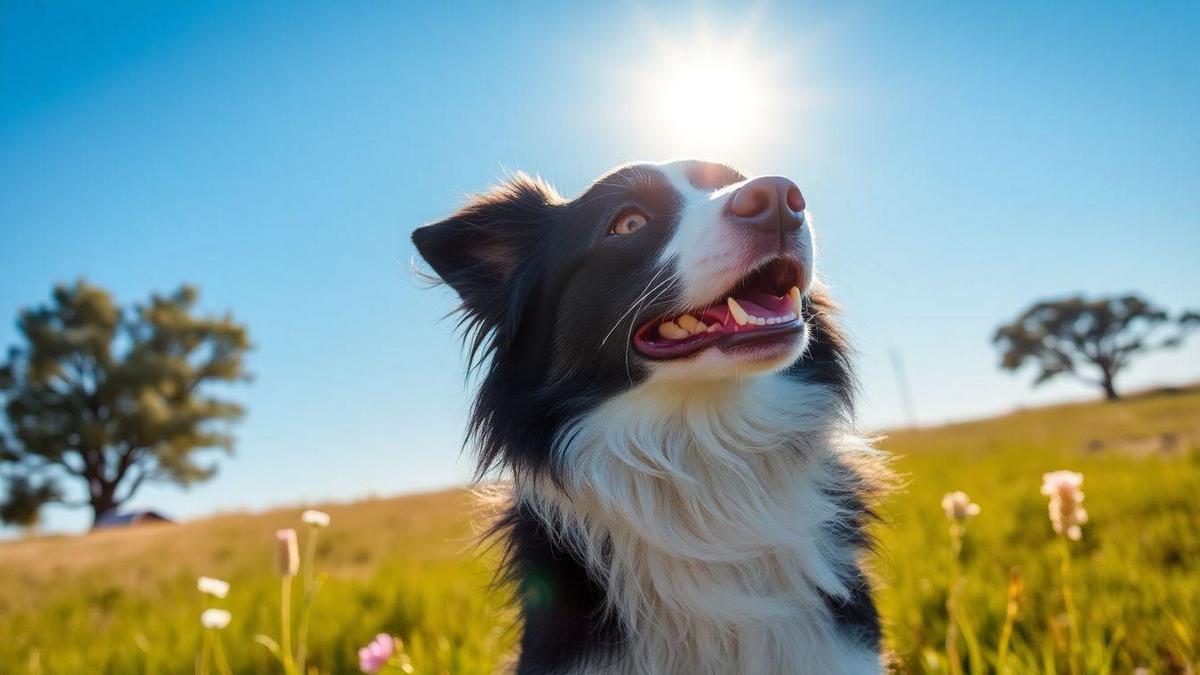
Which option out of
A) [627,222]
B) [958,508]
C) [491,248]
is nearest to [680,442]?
[627,222]

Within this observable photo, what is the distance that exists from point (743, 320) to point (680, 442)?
0.53 metres

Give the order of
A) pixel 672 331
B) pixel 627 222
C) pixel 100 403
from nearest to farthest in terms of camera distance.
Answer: pixel 672 331 < pixel 627 222 < pixel 100 403

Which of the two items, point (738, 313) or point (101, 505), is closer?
point (738, 313)

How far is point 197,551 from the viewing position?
39.8ft

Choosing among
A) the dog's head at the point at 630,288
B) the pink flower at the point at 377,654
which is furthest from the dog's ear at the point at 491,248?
the pink flower at the point at 377,654

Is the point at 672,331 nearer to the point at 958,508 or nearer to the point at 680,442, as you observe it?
the point at 680,442

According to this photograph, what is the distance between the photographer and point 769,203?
217 cm

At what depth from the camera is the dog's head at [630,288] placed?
2.24 meters

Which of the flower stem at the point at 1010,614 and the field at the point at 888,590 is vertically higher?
the flower stem at the point at 1010,614

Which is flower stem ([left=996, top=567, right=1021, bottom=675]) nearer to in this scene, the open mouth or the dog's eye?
the open mouth

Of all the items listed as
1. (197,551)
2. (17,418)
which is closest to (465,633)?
(197,551)

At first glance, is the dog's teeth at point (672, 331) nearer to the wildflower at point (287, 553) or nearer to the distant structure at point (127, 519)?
Result: the wildflower at point (287, 553)

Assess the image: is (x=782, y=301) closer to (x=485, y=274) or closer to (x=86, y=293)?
(x=485, y=274)

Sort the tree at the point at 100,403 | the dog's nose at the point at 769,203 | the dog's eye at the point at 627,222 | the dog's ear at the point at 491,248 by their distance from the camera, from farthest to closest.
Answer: the tree at the point at 100,403, the dog's ear at the point at 491,248, the dog's eye at the point at 627,222, the dog's nose at the point at 769,203
